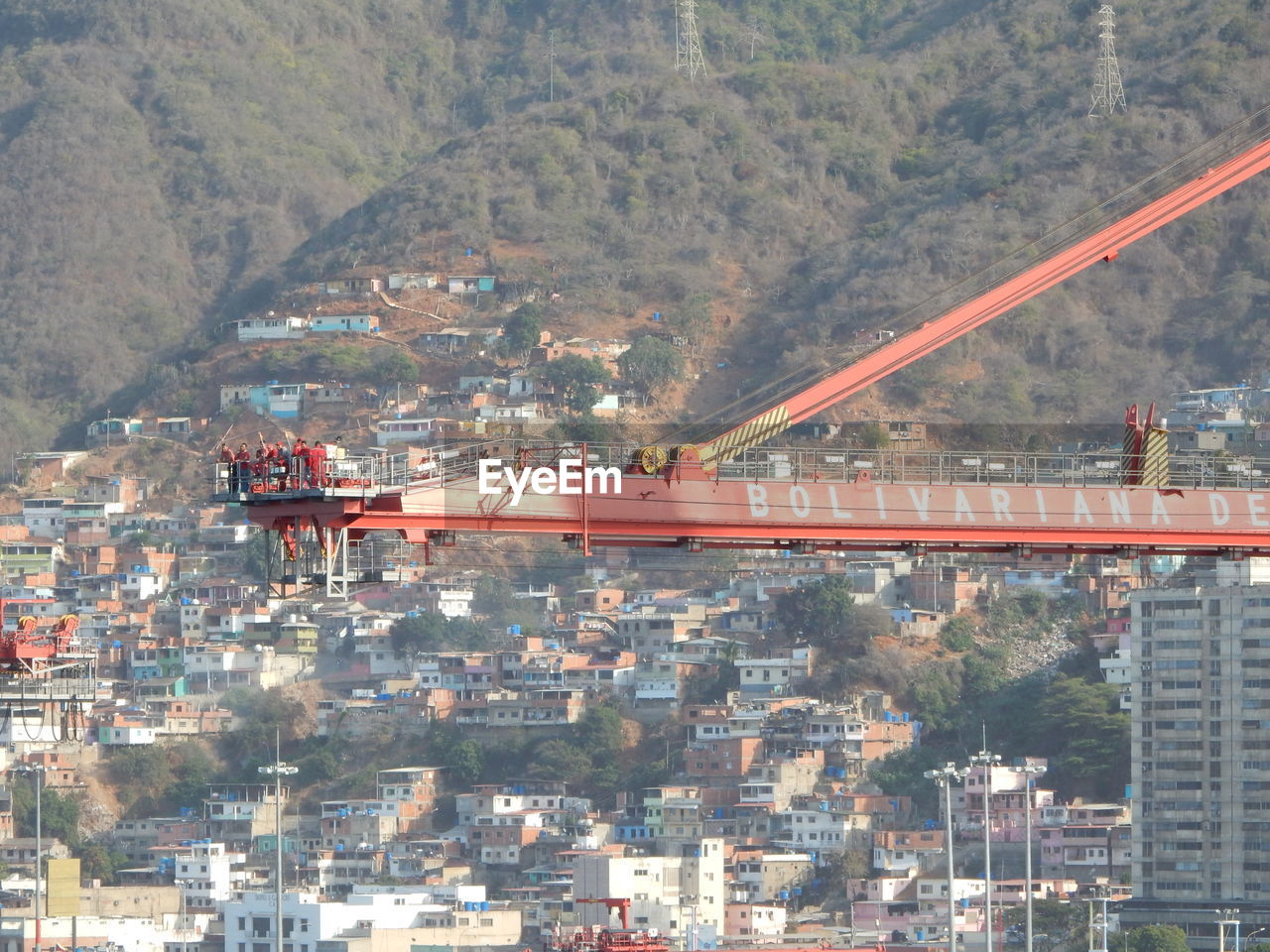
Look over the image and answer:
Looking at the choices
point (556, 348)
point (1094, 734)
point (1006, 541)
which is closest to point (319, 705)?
point (1094, 734)

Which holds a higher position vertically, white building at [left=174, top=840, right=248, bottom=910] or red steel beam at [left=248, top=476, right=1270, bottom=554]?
red steel beam at [left=248, top=476, right=1270, bottom=554]

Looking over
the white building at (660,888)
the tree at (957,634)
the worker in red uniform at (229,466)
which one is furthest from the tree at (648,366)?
the worker in red uniform at (229,466)

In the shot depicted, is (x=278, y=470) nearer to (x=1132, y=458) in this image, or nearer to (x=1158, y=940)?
(x=1132, y=458)

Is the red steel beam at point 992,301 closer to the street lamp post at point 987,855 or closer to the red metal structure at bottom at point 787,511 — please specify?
the red metal structure at bottom at point 787,511

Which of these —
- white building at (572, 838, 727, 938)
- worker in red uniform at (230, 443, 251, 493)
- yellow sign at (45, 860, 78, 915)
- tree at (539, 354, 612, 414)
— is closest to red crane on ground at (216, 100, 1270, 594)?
worker in red uniform at (230, 443, 251, 493)

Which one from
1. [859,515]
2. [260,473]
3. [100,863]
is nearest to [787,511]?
[859,515]

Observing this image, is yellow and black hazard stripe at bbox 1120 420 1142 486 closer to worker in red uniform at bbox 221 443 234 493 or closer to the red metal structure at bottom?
the red metal structure at bottom

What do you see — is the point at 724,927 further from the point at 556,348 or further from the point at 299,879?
the point at 556,348
